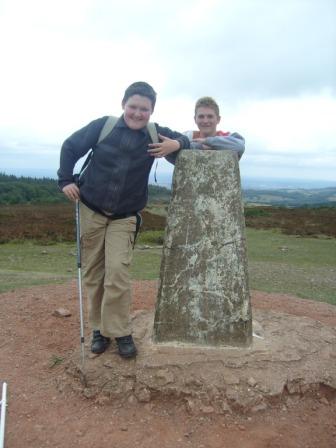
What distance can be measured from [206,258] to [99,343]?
1541 mm

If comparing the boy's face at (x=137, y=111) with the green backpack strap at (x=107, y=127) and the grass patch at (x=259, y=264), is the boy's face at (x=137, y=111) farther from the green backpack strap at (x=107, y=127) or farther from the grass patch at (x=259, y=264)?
the grass patch at (x=259, y=264)

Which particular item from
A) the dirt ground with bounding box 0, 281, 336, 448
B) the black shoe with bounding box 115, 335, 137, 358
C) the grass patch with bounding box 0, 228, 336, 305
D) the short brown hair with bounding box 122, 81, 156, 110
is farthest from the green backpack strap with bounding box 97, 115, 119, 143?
the grass patch with bounding box 0, 228, 336, 305

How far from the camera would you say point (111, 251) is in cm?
495

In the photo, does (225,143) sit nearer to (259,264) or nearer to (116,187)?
(116,187)

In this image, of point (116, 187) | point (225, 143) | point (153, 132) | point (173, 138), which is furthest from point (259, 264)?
point (116, 187)

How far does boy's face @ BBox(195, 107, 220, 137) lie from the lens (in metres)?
5.25

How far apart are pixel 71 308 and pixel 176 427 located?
11.9 ft

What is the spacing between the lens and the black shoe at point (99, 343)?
515 centimetres

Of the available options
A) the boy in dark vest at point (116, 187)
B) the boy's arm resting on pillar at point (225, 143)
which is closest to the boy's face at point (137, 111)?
the boy in dark vest at point (116, 187)

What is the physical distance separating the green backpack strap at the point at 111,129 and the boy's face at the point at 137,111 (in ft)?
0.38

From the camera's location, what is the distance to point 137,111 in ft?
15.8

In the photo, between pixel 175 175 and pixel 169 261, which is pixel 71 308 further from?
pixel 175 175

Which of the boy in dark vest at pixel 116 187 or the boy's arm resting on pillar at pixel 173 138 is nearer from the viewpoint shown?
the boy in dark vest at pixel 116 187

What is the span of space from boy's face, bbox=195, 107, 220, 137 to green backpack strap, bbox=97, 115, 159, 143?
1.94ft
